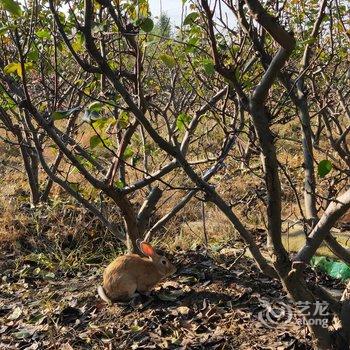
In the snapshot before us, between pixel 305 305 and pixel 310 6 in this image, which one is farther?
pixel 310 6

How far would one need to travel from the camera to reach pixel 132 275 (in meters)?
3.68

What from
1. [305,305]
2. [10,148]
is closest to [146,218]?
Result: [305,305]

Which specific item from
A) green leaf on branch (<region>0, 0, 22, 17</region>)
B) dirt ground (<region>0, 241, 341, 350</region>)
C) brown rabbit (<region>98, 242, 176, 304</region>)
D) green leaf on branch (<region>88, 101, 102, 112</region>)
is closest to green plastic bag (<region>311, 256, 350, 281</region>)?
dirt ground (<region>0, 241, 341, 350</region>)

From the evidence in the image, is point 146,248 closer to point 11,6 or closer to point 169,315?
point 169,315

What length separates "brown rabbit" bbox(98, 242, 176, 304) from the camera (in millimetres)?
3656

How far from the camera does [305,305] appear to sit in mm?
2457

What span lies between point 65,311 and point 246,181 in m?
4.02

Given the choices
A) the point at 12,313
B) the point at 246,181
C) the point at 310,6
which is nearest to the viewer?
the point at 12,313

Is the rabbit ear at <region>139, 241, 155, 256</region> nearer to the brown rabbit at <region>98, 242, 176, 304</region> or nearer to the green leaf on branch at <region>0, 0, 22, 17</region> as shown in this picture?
the brown rabbit at <region>98, 242, 176, 304</region>

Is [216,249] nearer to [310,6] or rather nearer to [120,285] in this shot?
[120,285]

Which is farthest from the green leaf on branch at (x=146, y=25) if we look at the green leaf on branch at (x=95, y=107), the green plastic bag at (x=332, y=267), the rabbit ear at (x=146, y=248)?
the green plastic bag at (x=332, y=267)

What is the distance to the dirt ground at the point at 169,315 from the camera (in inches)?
125

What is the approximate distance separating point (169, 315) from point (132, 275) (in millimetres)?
409

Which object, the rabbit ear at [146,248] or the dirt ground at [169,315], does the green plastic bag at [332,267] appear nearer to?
the dirt ground at [169,315]
